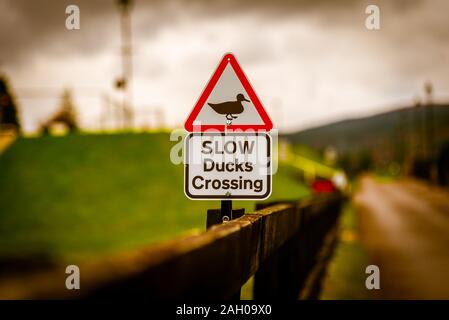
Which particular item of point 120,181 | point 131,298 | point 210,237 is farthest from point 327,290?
point 120,181

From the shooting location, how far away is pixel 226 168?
3770 mm

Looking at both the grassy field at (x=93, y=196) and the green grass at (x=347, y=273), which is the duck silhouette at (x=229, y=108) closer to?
the green grass at (x=347, y=273)

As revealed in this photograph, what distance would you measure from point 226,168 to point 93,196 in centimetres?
3390

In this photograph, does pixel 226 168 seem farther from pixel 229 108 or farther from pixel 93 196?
pixel 93 196

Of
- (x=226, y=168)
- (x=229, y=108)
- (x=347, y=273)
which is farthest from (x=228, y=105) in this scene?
(x=347, y=273)

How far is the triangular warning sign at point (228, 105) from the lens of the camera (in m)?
4.05

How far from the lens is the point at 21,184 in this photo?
129 ft

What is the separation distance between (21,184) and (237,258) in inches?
1542

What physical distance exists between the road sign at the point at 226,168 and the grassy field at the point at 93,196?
19619 millimetres

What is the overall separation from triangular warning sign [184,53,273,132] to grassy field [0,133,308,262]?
19.4 m

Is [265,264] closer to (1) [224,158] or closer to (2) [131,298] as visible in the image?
(1) [224,158]

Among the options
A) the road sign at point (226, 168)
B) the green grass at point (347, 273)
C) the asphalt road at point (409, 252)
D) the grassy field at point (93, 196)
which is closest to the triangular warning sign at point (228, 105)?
the road sign at point (226, 168)

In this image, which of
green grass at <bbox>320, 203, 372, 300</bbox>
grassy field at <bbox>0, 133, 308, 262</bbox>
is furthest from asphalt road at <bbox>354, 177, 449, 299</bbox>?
grassy field at <bbox>0, 133, 308, 262</bbox>

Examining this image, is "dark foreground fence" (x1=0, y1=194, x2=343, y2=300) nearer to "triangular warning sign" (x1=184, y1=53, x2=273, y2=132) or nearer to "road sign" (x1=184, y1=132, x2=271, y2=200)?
"road sign" (x1=184, y1=132, x2=271, y2=200)
